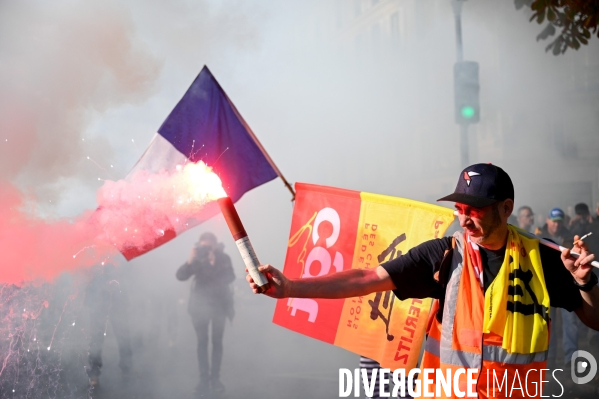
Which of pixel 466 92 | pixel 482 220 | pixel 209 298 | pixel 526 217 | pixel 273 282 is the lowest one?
pixel 273 282

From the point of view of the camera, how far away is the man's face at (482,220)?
2.60 meters

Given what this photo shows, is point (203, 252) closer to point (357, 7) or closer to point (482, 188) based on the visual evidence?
point (482, 188)

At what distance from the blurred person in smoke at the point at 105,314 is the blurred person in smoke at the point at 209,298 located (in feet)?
3.10

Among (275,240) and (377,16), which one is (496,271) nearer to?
(275,240)

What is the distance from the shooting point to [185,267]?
24.6 feet

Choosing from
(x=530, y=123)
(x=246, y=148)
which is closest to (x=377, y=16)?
(x=530, y=123)

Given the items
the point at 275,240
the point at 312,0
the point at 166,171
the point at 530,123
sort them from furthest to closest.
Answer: the point at 530,123 < the point at 275,240 < the point at 312,0 < the point at 166,171

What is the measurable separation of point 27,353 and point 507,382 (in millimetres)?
6604

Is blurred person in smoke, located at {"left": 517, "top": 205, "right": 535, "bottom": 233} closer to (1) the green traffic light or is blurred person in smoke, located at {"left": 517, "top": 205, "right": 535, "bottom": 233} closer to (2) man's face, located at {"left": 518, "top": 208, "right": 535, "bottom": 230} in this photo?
(2) man's face, located at {"left": 518, "top": 208, "right": 535, "bottom": 230}

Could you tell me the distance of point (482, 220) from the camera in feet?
8.50

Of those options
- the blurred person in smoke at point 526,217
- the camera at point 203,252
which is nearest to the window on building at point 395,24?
the blurred person in smoke at point 526,217

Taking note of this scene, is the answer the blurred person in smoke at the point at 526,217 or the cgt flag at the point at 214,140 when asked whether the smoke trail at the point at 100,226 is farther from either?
the blurred person in smoke at the point at 526,217

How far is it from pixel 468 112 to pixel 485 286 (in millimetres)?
8560

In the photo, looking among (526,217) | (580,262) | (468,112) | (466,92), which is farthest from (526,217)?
(580,262)
